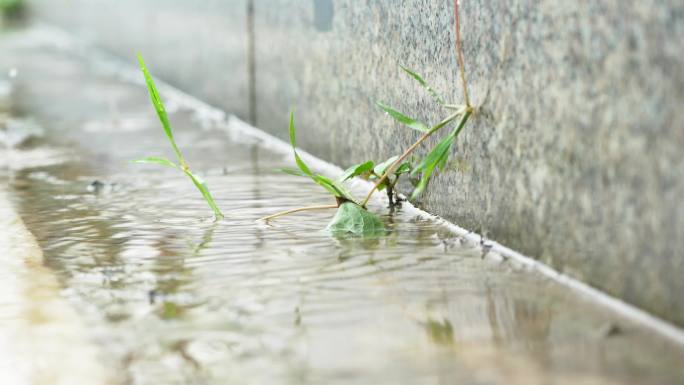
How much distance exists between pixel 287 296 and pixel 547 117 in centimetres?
73

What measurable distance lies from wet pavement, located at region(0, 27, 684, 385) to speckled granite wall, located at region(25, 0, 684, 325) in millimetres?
115

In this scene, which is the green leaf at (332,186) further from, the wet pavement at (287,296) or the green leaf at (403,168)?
the green leaf at (403,168)

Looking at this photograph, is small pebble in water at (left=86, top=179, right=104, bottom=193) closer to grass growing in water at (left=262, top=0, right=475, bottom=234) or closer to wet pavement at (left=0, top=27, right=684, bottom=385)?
wet pavement at (left=0, top=27, right=684, bottom=385)

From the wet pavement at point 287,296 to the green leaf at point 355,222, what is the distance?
0.06 m

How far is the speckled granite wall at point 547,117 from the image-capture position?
2.25 meters

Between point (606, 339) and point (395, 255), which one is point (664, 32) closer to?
point (606, 339)

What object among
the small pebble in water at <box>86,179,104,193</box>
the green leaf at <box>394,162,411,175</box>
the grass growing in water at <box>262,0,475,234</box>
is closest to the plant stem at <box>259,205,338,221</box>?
the grass growing in water at <box>262,0,475,234</box>

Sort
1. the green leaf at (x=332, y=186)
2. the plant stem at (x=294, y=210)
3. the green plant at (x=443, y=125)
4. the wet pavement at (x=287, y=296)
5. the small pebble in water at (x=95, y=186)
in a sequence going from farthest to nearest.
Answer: the small pebble in water at (x=95, y=186)
the plant stem at (x=294, y=210)
the green leaf at (x=332, y=186)
the green plant at (x=443, y=125)
the wet pavement at (x=287, y=296)

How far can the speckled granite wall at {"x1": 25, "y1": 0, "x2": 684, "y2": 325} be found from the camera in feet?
7.38

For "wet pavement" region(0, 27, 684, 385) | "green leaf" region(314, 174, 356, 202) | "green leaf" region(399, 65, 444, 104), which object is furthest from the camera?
"green leaf" region(314, 174, 356, 202)

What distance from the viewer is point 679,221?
2189mm

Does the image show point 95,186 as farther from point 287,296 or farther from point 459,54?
point 287,296

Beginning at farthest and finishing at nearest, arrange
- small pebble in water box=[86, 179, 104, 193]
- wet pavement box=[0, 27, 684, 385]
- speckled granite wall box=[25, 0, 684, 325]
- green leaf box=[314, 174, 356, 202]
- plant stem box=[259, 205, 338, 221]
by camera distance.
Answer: small pebble in water box=[86, 179, 104, 193] < plant stem box=[259, 205, 338, 221] < green leaf box=[314, 174, 356, 202] < speckled granite wall box=[25, 0, 684, 325] < wet pavement box=[0, 27, 684, 385]

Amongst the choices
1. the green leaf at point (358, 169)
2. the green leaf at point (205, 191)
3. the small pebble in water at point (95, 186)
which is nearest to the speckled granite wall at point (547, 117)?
the green leaf at point (358, 169)
